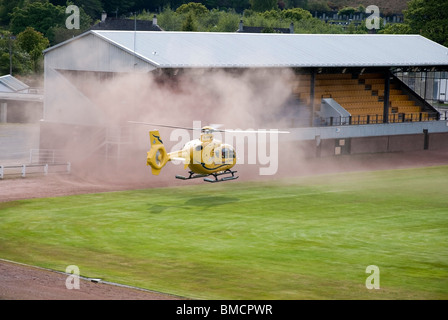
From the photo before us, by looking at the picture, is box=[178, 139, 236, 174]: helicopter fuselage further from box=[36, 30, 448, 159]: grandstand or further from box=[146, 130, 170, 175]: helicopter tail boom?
box=[36, 30, 448, 159]: grandstand

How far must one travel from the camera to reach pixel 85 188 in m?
44.8

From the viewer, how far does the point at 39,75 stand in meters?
107

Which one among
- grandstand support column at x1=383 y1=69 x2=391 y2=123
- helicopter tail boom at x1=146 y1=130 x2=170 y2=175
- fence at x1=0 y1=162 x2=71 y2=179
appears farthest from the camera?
grandstand support column at x1=383 y1=69 x2=391 y2=123

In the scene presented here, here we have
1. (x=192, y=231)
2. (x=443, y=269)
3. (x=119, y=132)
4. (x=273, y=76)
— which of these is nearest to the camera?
(x=443, y=269)

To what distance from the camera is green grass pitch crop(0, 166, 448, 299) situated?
25.3 metres

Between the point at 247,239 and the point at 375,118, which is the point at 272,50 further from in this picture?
the point at 247,239

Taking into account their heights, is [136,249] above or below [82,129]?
below

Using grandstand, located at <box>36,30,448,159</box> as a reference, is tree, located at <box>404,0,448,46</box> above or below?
above

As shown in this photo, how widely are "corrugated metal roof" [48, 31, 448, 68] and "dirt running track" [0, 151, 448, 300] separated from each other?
747cm

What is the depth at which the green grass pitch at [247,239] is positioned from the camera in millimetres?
25328

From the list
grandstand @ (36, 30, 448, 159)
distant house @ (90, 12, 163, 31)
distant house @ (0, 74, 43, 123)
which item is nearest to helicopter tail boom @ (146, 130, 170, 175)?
grandstand @ (36, 30, 448, 159)
